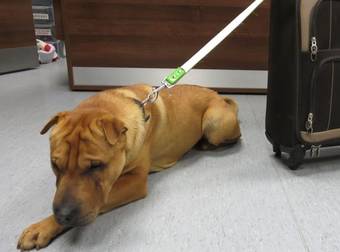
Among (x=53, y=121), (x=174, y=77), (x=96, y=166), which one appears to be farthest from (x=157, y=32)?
(x=96, y=166)

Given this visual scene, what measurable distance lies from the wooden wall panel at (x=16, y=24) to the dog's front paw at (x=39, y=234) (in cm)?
239

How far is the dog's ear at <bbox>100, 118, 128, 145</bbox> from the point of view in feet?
2.65

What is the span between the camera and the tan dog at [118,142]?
78cm

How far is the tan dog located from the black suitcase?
0.26 meters

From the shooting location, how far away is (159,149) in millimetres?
1188

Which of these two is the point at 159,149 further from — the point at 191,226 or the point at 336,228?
the point at 336,228

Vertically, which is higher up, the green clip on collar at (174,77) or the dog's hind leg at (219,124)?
the green clip on collar at (174,77)

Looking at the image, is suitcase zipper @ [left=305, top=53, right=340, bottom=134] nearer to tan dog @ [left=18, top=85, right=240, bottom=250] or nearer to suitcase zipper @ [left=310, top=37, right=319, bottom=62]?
suitcase zipper @ [left=310, top=37, right=319, bottom=62]

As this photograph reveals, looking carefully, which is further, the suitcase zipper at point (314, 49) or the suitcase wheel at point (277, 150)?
the suitcase wheel at point (277, 150)

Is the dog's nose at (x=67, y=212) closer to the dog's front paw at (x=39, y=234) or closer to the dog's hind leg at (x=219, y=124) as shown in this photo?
the dog's front paw at (x=39, y=234)

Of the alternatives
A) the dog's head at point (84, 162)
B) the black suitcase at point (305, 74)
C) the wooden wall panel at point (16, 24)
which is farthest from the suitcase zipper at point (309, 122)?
the wooden wall panel at point (16, 24)

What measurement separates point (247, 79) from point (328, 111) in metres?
1.16

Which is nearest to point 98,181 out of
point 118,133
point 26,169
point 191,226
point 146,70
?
point 118,133

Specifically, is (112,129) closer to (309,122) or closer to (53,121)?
(53,121)
